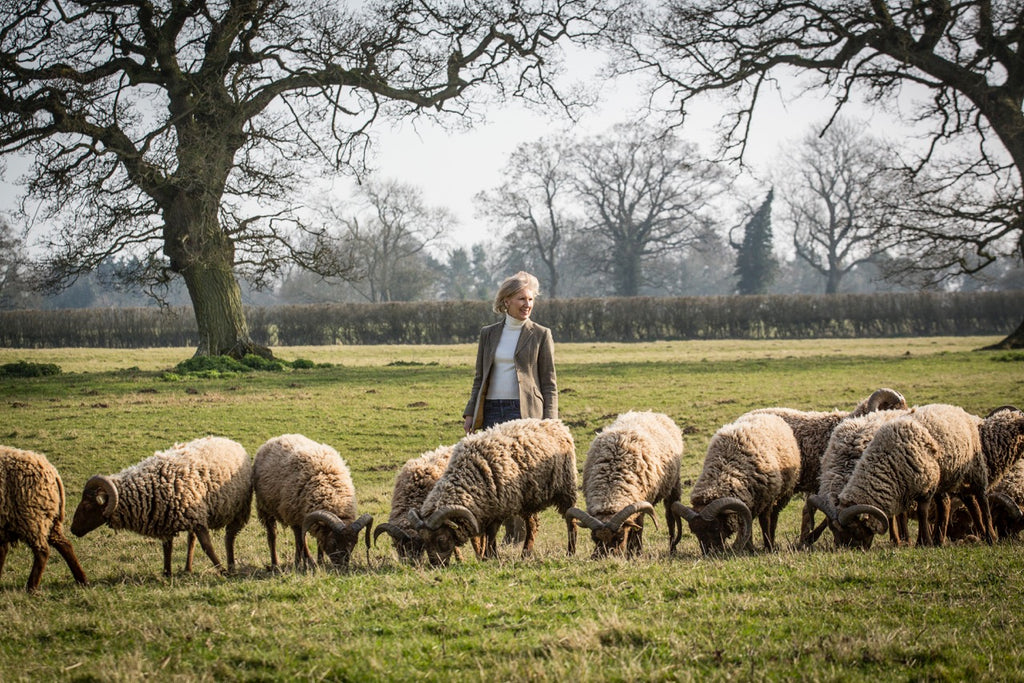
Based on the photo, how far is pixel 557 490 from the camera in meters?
8.32

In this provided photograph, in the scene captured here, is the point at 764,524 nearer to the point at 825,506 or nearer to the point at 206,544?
the point at 825,506

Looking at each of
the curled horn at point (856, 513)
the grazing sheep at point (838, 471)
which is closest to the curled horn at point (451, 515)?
the grazing sheep at point (838, 471)

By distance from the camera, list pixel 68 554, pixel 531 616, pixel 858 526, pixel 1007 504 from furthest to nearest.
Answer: pixel 1007 504 < pixel 858 526 < pixel 68 554 < pixel 531 616

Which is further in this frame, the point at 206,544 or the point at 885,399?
the point at 885,399

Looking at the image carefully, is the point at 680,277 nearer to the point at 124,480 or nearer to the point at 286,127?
the point at 286,127

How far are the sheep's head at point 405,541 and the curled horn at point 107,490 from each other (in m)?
2.27

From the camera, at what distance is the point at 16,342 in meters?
36.8

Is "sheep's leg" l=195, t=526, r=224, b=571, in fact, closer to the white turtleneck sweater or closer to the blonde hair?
the white turtleneck sweater

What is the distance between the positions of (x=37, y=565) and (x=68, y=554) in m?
0.23

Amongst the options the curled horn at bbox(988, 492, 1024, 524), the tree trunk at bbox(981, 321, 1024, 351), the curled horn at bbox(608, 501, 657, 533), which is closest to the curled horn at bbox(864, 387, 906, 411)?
the curled horn at bbox(988, 492, 1024, 524)

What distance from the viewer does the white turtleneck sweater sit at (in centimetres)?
813

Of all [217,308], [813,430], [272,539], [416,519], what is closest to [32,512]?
[272,539]

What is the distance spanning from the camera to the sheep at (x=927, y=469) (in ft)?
25.7

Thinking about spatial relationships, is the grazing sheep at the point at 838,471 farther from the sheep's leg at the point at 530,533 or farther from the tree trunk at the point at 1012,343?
the tree trunk at the point at 1012,343
